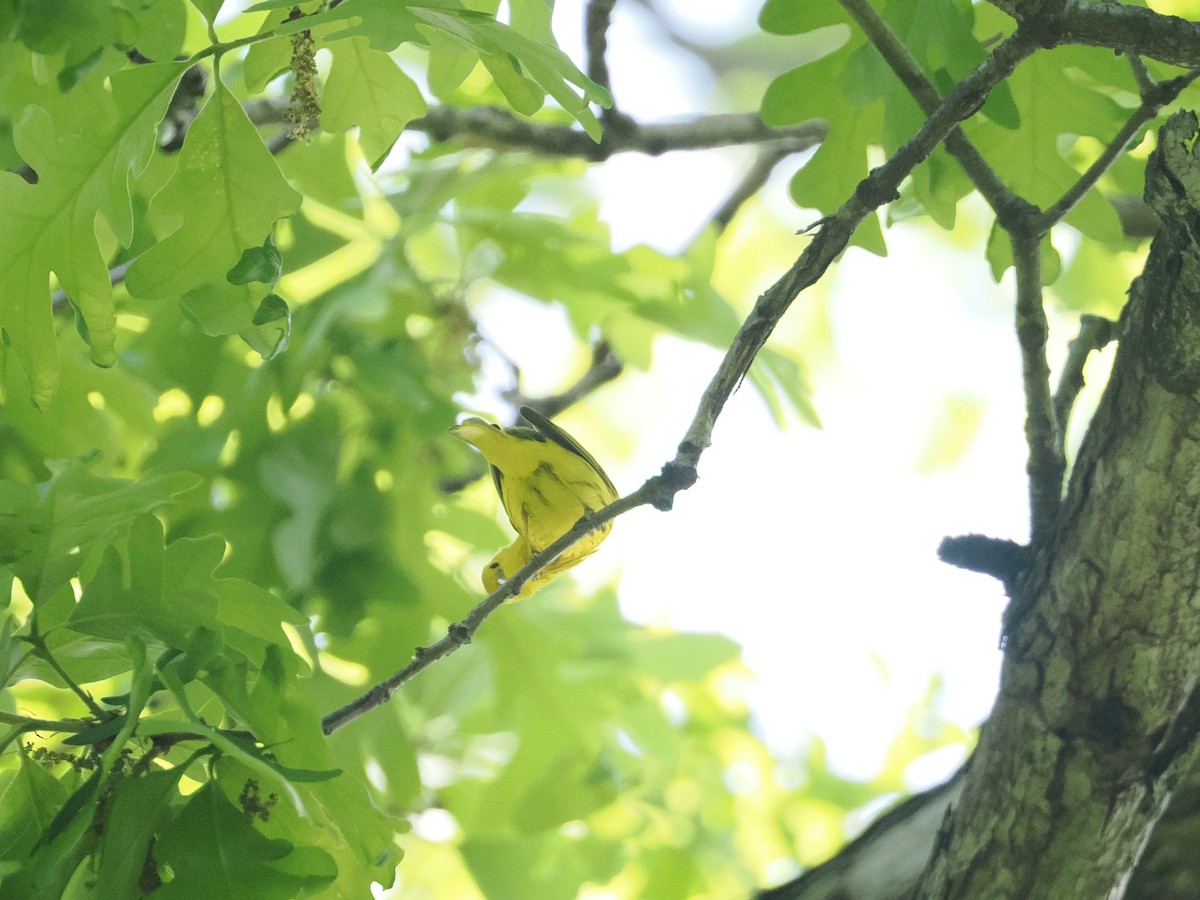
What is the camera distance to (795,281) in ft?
3.40

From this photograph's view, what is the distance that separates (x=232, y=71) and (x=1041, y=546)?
4.40ft

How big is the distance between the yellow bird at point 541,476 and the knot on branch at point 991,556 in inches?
19.9

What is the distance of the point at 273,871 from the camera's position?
3.17 ft

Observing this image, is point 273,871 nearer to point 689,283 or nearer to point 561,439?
point 561,439

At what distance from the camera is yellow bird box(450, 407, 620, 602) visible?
1547 mm

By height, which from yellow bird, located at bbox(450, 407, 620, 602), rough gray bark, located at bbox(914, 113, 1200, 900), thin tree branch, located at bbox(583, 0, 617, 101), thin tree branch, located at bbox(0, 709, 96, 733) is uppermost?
thin tree branch, located at bbox(583, 0, 617, 101)

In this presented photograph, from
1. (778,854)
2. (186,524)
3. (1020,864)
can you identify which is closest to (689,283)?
(186,524)

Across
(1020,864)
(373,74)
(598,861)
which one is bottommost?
(1020,864)

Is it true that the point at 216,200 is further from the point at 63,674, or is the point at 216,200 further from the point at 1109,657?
the point at 1109,657

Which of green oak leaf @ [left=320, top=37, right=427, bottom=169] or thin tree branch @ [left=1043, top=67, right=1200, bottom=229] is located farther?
green oak leaf @ [left=320, top=37, right=427, bottom=169]

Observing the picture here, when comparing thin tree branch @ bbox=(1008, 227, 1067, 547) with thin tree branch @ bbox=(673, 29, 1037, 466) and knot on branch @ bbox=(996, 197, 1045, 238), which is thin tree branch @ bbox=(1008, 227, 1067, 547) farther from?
thin tree branch @ bbox=(673, 29, 1037, 466)

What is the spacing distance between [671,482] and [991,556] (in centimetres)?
48

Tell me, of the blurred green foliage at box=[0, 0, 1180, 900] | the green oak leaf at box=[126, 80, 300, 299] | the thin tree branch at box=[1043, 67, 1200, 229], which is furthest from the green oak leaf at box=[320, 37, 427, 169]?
the thin tree branch at box=[1043, 67, 1200, 229]

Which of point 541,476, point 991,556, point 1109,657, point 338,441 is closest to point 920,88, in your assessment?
point 991,556
